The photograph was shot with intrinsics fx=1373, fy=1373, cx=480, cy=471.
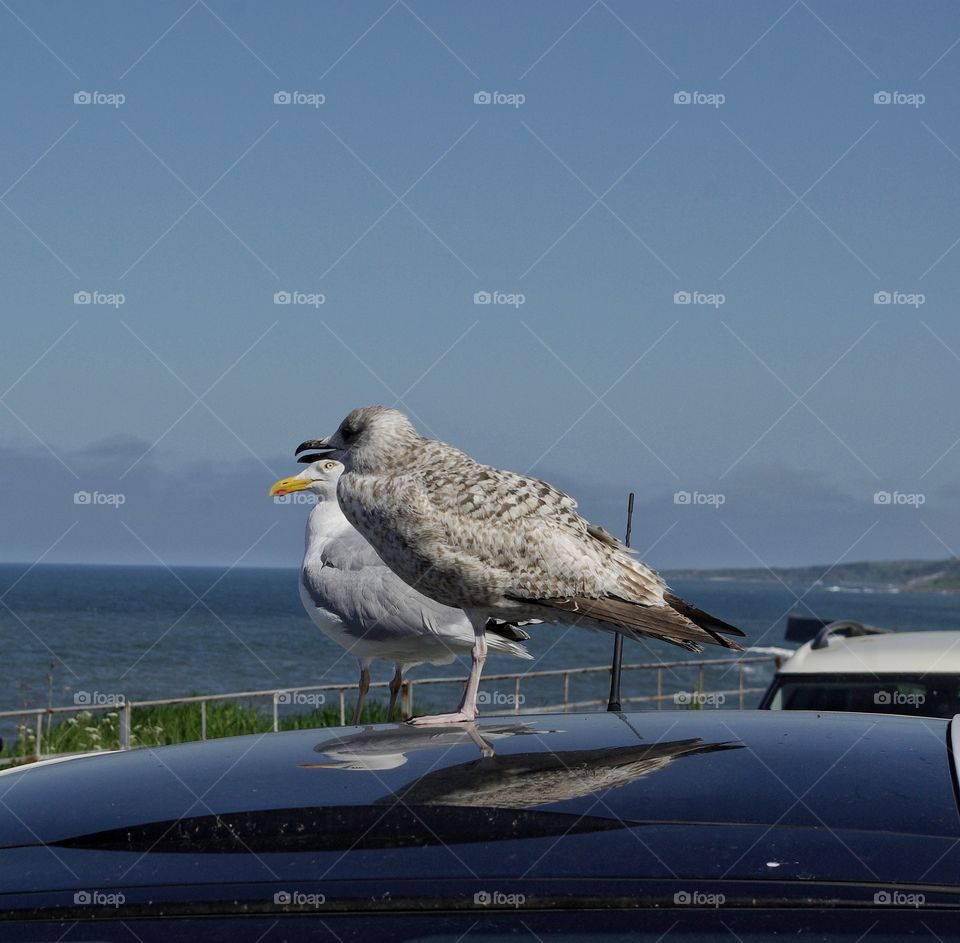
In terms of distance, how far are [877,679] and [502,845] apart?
5.60 m

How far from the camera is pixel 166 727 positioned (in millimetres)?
13953

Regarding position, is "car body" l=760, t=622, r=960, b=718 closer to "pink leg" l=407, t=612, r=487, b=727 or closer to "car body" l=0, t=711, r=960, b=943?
"pink leg" l=407, t=612, r=487, b=727

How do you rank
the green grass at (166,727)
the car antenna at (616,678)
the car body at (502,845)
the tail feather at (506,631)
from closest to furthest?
1. the car body at (502,845)
2. the car antenna at (616,678)
3. the tail feather at (506,631)
4. the green grass at (166,727)

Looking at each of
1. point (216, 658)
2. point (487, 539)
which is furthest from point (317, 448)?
point (216, 658)

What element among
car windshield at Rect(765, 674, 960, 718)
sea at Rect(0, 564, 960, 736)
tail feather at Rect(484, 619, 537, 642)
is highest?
tail feather at Rect(484, 619, 537, 642)

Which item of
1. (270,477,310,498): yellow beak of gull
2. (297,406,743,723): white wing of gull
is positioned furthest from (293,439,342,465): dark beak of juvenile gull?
(270,477,310,498): yellow beak of gull

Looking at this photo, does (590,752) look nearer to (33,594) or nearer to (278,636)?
(278,636)

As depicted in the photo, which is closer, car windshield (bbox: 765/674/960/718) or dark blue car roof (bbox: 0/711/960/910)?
dark blue car roof (bbox: 0/711/960/910)

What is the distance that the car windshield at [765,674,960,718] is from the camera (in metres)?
7.22

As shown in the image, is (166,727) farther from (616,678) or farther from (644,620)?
(616,678)

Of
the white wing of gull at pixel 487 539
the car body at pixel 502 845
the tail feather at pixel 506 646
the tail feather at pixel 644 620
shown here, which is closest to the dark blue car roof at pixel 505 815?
the car body at pixel 502 845

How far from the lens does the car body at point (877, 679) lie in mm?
7301

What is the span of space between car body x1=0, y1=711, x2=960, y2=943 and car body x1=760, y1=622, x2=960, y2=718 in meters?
4.66

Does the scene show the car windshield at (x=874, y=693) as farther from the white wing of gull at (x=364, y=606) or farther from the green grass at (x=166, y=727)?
the green grass at (x=166, y=727)
